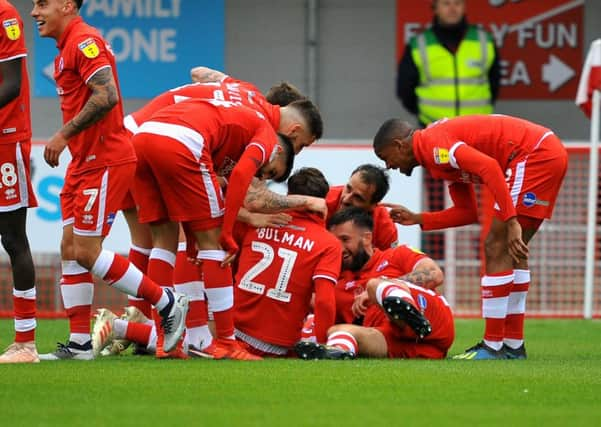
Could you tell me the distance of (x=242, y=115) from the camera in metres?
8.32

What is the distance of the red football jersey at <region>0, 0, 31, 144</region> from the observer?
7.70 m

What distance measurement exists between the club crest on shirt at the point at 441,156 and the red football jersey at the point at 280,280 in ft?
2.57

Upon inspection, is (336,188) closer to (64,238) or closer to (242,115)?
(242,115)

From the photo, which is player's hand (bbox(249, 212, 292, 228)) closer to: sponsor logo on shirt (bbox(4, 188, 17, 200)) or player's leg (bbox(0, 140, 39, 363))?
player's leg (bbox(0, 140, 39, 363))

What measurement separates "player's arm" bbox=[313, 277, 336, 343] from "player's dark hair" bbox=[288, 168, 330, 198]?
93cm

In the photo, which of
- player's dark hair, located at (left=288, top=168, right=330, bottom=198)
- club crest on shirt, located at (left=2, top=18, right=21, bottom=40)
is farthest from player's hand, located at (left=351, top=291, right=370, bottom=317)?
club crest on shirt, located at (left=2, top=18, right=21, bottom=40)

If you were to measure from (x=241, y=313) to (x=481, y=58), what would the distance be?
20.3ft

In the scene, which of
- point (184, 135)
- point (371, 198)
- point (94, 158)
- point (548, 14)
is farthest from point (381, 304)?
point (548, 14)

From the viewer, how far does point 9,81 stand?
7.66 meters

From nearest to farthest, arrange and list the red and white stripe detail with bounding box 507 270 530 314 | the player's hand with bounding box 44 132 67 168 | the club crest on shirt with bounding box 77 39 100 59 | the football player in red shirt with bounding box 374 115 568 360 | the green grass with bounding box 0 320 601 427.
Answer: the green grass with bounding box 0 320 601 427 → the player's hand with bounding box 44 132 67 168 → the club crest on shirt with bounding box 77 39 100 59 → the football player in red shirt with bounding box 374 115 568 360 → the red and white stripe detail with bounding box 507 270 530 314

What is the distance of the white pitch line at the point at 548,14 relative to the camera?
1491 centimetres

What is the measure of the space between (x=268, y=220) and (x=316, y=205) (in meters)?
0.31

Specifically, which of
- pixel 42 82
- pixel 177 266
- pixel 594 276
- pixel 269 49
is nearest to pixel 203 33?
pixel 269 49

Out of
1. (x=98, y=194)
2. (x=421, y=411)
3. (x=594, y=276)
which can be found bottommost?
(x=594, y=276)
